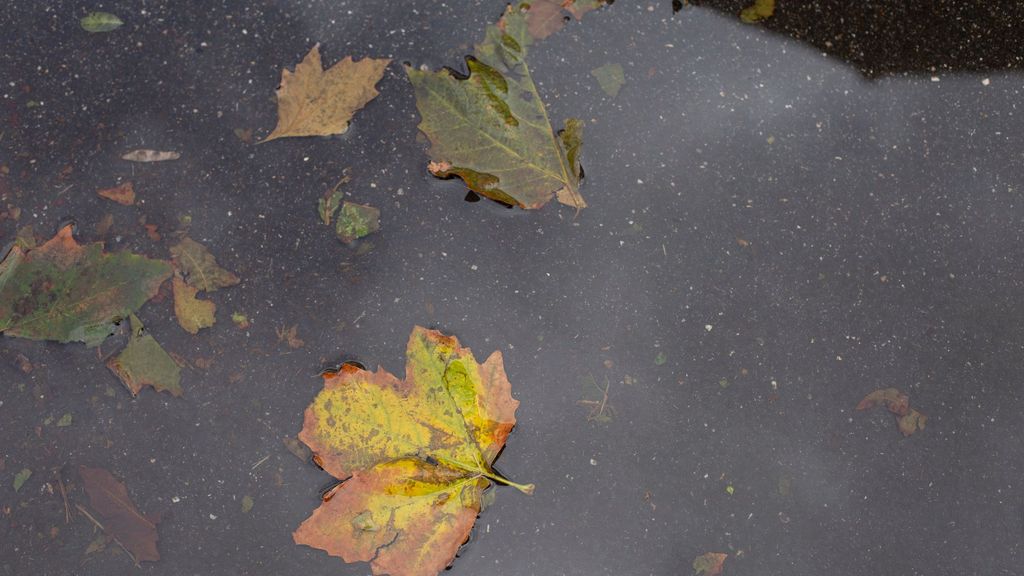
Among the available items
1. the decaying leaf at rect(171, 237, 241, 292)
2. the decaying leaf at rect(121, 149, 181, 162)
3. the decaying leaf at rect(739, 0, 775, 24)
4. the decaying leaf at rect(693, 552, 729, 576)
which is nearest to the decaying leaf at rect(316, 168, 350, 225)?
the decaying leaf at rect(171, 237, 241, 292)

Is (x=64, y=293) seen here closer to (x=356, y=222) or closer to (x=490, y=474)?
(x=356, y=222)

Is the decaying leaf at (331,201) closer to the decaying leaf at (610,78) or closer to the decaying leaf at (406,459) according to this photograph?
the decaying leaf at (406,459)

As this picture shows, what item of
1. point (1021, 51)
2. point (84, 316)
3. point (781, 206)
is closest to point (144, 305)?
point (84, 316)

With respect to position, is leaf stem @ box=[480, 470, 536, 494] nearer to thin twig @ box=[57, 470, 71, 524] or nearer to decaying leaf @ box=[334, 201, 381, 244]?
decaying leaf @ box=[334, 201, 381, 244]

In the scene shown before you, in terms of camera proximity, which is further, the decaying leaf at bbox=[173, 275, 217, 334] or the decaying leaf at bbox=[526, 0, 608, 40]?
the decaying leaf at bbox=[526, 0, 608, 40]

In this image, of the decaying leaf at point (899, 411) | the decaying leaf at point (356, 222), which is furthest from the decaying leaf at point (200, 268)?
the decaying leaf at point (899, 411)
